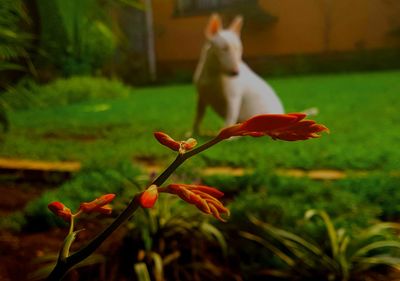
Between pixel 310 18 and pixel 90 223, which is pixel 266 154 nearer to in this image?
pixel 90 223

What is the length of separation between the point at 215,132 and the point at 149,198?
2.65 metres

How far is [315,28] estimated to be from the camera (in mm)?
7699

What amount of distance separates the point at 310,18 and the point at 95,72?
10.1ft

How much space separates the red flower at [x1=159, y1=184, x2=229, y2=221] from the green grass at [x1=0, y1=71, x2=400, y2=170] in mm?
632

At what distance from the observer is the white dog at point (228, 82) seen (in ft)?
8.01

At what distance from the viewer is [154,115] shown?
3.82m

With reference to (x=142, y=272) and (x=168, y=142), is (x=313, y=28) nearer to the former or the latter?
(x=142, y=272)

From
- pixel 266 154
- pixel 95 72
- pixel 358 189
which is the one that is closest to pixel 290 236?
pixel 358 189

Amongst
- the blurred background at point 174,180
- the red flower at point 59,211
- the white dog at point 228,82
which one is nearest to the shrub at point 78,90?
the blurred background at point 174,180

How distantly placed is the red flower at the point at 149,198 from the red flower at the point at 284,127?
48 millimetres

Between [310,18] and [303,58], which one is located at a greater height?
[310,18]

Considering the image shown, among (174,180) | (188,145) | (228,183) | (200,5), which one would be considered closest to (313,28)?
(200,5)

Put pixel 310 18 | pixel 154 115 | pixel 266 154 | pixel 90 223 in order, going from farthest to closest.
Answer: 1. pixel 310 18
2. pixel 154 115
3. pixel 266 154
4. pixel 90 223

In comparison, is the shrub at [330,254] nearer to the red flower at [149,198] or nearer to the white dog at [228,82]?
the red flower at [149,198]
